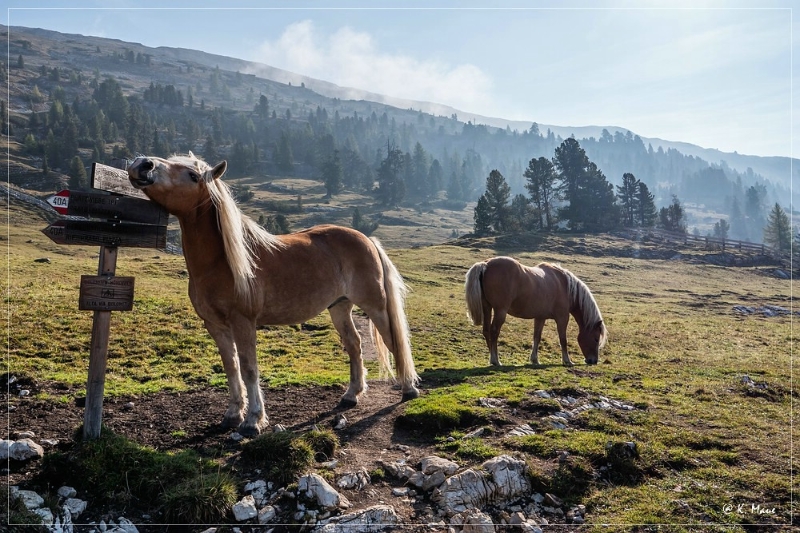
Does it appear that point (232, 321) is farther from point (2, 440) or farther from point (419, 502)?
point (419, 502)

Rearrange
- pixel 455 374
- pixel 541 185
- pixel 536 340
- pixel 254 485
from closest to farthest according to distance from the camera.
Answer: pixel 254 485
pixel 455 374
pixel 536 340
pixel 541 185

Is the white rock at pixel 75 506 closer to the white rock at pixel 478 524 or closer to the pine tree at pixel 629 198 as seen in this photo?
the white rock at pixel 478 524

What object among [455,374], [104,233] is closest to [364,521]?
[104,233]

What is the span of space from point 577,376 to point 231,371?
26.3ft

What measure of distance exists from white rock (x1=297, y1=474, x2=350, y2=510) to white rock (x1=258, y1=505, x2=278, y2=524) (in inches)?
12.5

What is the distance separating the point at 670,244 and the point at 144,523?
247ft

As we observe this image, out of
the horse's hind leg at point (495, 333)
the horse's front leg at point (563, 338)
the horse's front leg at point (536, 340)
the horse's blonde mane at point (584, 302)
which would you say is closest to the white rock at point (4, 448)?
the horse's hind leg at point (495, 333)

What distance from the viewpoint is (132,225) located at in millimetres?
5891

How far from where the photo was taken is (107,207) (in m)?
5.72

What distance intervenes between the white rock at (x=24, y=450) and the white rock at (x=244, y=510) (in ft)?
8.37

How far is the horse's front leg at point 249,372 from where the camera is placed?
648 centimetres

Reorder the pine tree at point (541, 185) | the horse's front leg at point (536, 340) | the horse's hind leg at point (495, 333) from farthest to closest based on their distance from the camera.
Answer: the pine tree at point (541, 185) → the horse's front leg at point (536, 340) → the horse's hind leg at point (495, 333)

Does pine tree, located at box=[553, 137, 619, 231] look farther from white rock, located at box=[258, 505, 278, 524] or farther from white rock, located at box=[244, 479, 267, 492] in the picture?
white rock, located at box=[258, 505, 278, 524]

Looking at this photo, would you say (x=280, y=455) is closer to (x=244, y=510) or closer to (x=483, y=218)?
(x=244, y=510)
